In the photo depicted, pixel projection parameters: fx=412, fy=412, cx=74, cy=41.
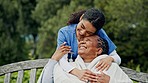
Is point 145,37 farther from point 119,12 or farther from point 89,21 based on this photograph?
point 89,21

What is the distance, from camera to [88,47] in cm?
305

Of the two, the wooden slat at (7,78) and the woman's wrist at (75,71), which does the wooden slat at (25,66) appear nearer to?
the wooden slat at (7,78)

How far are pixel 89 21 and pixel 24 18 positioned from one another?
14.2 meters

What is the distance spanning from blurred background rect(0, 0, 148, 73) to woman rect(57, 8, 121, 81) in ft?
5.57

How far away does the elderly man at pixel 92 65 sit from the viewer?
3.02 metres

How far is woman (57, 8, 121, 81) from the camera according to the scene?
2.93 metres

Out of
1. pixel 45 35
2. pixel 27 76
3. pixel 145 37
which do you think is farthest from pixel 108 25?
pixel 27 76

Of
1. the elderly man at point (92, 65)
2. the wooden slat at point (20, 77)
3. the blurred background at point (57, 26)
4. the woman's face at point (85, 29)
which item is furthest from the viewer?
the blurred background at point (57, 26)

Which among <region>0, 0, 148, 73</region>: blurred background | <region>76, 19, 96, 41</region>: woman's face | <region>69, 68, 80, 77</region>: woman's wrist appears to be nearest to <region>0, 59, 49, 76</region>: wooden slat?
<region>69, 68, 80, 77</region>: woman's wrist

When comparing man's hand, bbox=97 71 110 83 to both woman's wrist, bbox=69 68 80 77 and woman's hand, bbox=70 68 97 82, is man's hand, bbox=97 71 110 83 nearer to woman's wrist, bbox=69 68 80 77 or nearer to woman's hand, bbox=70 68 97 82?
woman's hand, bbox=70 68 97 82

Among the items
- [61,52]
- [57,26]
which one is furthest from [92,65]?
[57,26]

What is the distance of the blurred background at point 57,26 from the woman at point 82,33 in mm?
1698

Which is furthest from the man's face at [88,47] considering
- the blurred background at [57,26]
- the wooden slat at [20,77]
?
the blurred background at [57,26]

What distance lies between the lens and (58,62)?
3.13 meters
